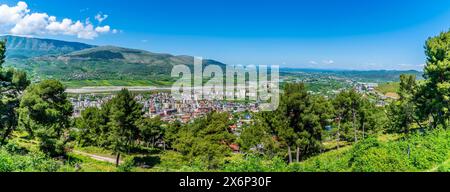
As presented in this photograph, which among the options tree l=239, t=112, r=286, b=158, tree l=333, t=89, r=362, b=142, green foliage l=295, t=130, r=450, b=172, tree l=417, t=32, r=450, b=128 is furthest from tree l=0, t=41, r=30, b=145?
tree l=417, t=32, r=450, b=128

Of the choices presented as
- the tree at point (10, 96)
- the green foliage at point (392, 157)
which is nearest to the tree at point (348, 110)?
the green foliage at point (392, 157)

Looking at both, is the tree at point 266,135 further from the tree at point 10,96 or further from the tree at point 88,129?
→ the tree at point 88,129

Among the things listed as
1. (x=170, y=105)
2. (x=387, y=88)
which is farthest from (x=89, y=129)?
(x=387, y=88)

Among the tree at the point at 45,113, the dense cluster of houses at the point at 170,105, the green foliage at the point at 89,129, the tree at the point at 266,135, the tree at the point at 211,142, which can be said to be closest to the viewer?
the tree at the point at 45,113

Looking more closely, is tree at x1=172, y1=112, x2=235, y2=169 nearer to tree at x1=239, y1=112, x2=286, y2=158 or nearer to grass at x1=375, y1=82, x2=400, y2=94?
tree at x1=239, y1=112, x2=286, y2=158

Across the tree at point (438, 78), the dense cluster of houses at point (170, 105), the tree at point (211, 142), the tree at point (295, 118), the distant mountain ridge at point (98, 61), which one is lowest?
the dense cluster of houses at point (170, 105)
